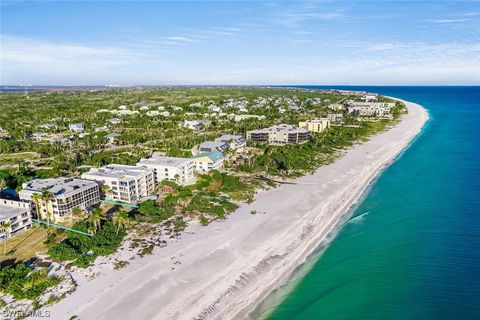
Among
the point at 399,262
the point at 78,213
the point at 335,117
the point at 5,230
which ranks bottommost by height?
the point at 399,262

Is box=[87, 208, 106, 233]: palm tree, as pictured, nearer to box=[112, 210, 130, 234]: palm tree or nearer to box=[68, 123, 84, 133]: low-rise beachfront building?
box=[112, 210, 130, 234]: palm tree

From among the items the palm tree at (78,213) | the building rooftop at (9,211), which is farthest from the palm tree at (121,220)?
the building rooftop at (9,211)

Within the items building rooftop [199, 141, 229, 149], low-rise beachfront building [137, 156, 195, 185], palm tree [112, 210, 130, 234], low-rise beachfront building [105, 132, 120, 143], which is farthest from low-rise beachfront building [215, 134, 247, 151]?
palm tree [112, 210, 130, 234]

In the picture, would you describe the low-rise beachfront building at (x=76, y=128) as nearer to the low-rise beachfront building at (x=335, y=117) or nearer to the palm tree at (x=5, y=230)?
the palm tree at (x=5, y=230)

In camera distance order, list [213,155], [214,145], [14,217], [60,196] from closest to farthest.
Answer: [14,217]
[60,196]
[213,155]
[214,145]

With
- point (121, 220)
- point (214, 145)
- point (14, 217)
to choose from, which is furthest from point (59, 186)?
point (214, 145)

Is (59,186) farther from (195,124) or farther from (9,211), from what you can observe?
(195,124)
